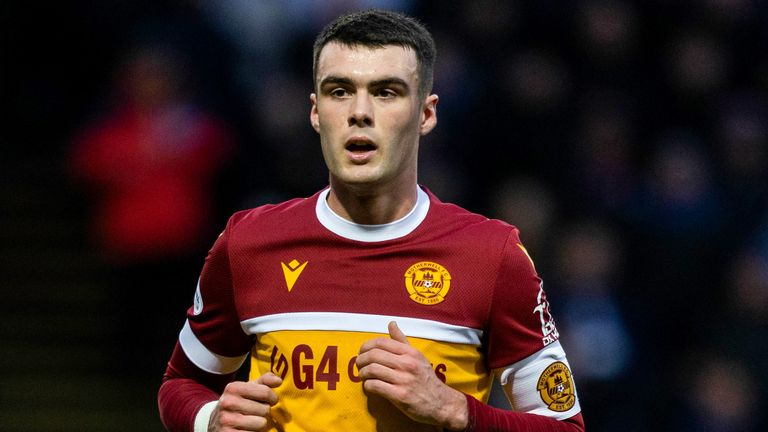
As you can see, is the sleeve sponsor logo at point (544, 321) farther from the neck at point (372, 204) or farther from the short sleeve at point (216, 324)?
the short sleeve at point (216, 324)

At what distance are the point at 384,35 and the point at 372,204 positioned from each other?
1.48 ft

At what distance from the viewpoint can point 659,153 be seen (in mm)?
6688

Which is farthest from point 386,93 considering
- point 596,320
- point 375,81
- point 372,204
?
point 596,320

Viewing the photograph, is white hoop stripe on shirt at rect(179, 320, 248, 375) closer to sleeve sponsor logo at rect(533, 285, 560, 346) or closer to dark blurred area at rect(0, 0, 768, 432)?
sleeve sponsor logo at rect(533, 285, 560, 346)

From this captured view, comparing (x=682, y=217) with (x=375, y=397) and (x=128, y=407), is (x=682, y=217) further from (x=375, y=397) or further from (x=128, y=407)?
(x=375, y=397)

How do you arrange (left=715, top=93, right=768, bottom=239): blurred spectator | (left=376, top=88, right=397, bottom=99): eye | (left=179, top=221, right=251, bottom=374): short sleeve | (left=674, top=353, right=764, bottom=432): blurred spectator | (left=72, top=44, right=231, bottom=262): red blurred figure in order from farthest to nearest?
(left=715, top=93, right=768, bottom=239): blurred spectator
(left=72, top=44, right=231, bottom=262): red blurred figure
(left=674, top=353, right=764, bottom=432): blurred spectator
(left=179, top=221, right=251, bottom=374): short sleeve
(left=376, top=88, right=397, bottom=99): eye

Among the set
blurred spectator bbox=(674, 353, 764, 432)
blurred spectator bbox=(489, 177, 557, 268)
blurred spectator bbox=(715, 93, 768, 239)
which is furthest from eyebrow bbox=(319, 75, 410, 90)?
blurred spectator bbox=(715, 93, 768, 239)

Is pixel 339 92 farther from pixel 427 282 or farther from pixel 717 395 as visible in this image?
pixel 717 395

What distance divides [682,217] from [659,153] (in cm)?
51

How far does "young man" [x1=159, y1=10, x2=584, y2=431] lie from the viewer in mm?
2910

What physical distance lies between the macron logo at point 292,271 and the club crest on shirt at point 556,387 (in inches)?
27.2

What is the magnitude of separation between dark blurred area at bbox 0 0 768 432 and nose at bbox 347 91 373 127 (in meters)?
3.26

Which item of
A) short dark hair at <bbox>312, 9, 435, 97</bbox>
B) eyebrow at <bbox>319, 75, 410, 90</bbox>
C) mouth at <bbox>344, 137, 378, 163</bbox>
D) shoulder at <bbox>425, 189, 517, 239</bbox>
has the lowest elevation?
shoulder at <bbox>425, 189, 517, 239</bbox>

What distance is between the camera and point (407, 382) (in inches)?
107
